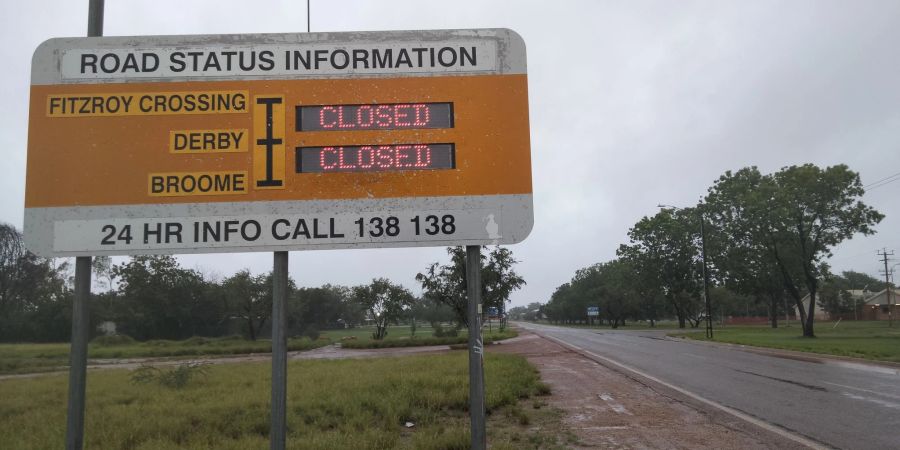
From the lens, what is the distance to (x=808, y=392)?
12.1 m

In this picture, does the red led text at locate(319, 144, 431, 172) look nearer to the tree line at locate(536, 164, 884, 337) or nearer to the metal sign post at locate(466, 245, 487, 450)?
the metal sign post at locate(466, 245, 487, 450)

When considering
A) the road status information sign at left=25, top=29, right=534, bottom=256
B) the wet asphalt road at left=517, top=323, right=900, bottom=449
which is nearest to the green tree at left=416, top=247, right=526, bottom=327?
the wet asphalt road at left=517, top=323, right=900, bottom=449

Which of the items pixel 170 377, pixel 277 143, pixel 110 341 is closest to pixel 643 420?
pixel 277 143

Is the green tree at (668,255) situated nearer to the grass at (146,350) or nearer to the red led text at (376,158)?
the grass at (146,350)

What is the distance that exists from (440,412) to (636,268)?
65.4 meters

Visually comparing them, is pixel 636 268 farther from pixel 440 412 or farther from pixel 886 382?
pixel 440 412

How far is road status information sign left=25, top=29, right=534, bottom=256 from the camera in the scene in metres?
4.98

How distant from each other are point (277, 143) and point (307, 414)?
576 cm

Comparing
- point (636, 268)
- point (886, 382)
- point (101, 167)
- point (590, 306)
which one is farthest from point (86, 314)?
point (590, 306)

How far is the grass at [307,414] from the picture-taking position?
295 inches

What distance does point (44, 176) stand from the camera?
5.08m

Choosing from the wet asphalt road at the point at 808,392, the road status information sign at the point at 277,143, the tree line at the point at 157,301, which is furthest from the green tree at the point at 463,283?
the road status information sign at the point at 277,143

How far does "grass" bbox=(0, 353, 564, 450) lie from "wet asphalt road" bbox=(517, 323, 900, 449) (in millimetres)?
3680

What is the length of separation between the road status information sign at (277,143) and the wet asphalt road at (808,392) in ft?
20.4
